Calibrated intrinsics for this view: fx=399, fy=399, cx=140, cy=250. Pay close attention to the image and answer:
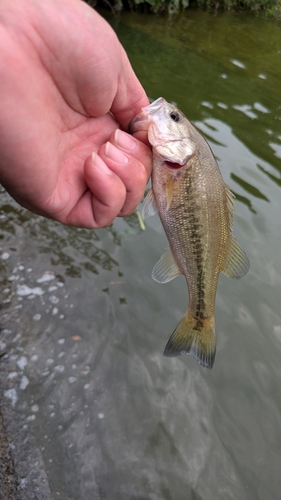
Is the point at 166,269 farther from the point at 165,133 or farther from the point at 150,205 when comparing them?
the point at 165,133

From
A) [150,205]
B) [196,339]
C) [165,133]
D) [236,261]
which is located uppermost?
[165,133]

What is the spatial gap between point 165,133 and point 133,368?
235 centimetres

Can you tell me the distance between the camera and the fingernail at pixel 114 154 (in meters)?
2.06

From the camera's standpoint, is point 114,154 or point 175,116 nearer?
point 114,154

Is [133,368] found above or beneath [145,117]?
beneath

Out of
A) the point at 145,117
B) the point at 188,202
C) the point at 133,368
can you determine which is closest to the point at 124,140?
the point at 145,117

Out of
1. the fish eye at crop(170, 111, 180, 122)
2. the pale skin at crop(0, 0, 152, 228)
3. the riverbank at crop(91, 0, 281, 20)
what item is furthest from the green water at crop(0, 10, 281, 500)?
the riverbank at crop(91, 0, 281, 20)

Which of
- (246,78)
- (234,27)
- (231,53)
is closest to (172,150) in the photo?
(246,78)

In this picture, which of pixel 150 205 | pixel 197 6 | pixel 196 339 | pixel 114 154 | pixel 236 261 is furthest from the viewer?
pixel 197 6

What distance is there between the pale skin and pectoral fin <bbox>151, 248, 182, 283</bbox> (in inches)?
16.1

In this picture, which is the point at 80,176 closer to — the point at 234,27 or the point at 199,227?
the point at 199,227

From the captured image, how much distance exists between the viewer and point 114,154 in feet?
6.76

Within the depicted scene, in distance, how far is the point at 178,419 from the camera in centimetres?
350

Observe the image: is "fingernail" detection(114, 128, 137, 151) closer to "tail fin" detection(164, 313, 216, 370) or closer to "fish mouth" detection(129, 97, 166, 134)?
"fish mouth" detection(129, 97, 166, 134)
